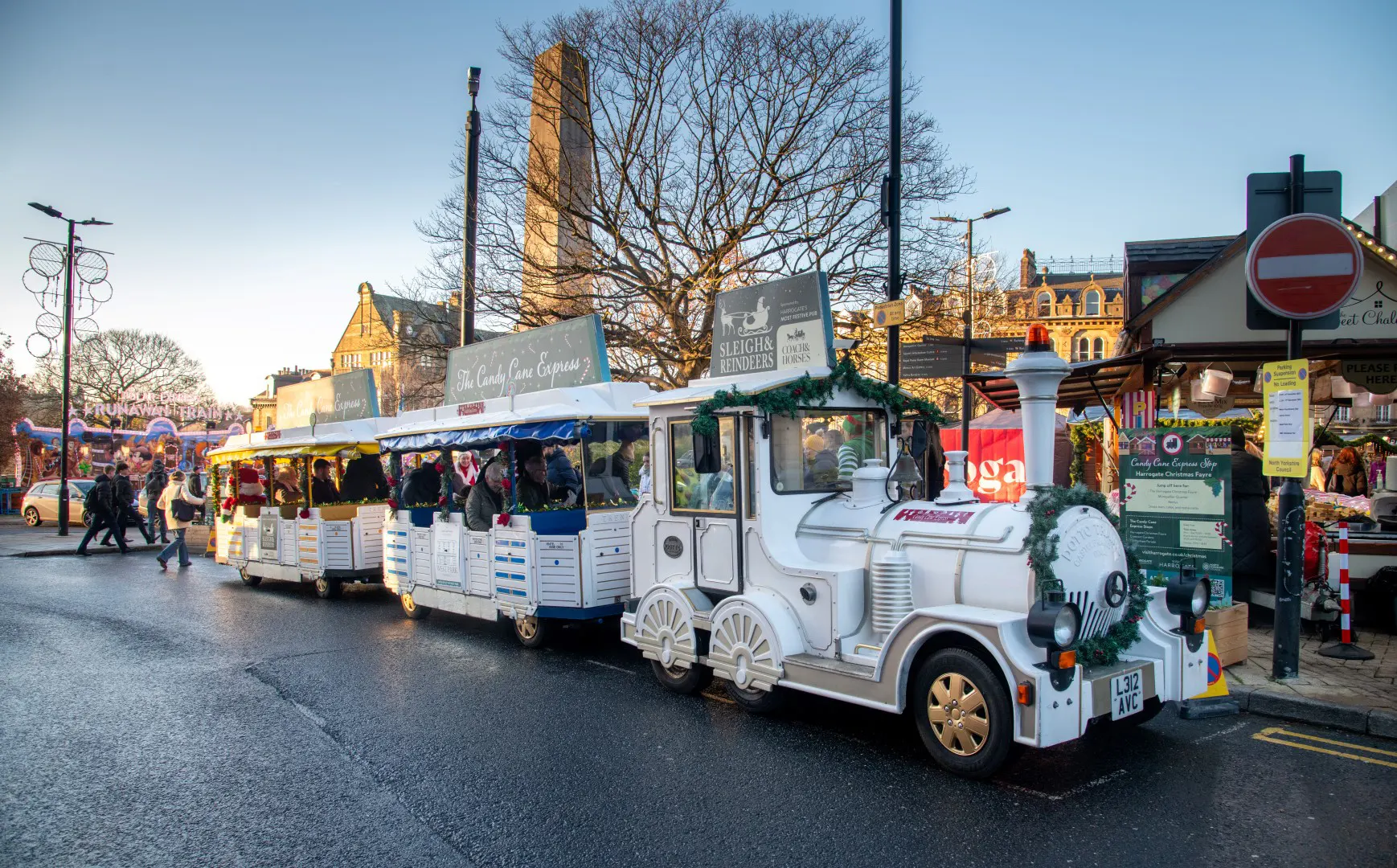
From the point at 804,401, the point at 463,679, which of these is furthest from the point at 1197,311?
the point at 463,679

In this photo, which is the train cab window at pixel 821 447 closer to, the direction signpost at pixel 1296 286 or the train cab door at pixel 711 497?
the train cab door at pixel 711 497

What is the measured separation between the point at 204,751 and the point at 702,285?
12.9m

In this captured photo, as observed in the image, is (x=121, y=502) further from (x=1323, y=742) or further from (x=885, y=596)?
(x=1323, y=742)

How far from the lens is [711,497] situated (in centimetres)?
636

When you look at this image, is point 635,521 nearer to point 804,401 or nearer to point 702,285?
point 804,401

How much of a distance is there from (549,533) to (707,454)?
288cm

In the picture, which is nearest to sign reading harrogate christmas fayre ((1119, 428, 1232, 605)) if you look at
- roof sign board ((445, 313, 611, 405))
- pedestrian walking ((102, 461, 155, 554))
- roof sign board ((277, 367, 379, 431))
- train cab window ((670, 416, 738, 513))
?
train cab window ((670, 416, 738, 513))

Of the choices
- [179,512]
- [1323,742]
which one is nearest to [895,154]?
[1323,742]

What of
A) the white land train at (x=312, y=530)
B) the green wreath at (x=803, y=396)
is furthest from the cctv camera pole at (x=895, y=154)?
the white land train at (x=312, y=530)

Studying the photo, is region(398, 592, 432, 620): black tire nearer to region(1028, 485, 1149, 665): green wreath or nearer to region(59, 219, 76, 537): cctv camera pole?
region(1028, 485, 1149, 665): green wreath

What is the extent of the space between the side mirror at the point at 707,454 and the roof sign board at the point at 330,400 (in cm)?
877

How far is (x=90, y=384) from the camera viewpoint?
50.8 m

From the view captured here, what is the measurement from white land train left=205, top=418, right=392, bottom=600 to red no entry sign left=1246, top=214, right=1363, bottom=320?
35.3 feet

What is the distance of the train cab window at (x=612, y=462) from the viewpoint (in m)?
8.48
